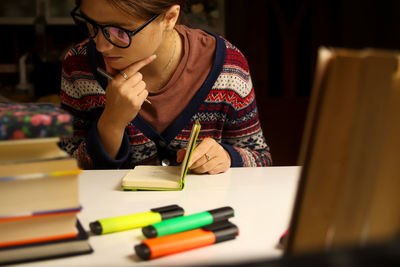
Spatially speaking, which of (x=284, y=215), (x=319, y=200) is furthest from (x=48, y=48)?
(x=319, y=200)

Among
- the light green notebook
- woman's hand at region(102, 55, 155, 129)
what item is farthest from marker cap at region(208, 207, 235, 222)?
woman's hand at region(102, 55, 155, 129)

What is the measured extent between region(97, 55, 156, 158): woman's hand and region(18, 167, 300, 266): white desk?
0.48 ft

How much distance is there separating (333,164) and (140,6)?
2.77 ft

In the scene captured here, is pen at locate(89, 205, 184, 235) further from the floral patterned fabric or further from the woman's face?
the woman's face

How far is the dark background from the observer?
9.57ft

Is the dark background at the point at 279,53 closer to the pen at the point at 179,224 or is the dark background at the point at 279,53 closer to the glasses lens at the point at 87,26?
the glasses lens at the point at 87,26

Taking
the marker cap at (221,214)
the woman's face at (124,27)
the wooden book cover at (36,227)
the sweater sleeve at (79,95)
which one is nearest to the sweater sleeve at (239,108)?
the woman's face at (124,27)

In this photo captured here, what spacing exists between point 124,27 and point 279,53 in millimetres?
2032

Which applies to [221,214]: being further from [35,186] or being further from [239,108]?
[239,108]

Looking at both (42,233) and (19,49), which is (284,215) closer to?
(42,233)

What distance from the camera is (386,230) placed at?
35 centimetres

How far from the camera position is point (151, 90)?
132cm

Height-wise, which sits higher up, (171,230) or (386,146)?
(386,146)

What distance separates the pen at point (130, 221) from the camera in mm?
624
